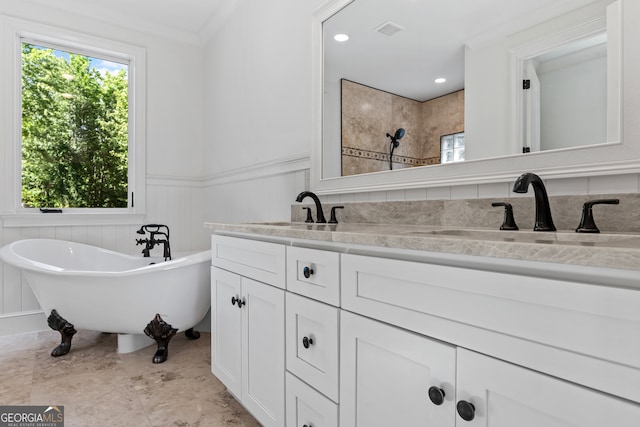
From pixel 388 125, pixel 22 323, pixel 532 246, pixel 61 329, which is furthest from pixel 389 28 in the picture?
pixel 22 323

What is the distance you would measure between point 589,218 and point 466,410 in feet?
1.99

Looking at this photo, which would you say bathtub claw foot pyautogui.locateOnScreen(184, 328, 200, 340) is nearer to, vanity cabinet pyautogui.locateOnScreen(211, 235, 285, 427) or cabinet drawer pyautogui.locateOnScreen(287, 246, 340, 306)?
vanity cabinet pyautogui.locateOnScreen(211, 235, 285, 427)

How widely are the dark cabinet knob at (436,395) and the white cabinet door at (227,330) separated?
37.2 inches

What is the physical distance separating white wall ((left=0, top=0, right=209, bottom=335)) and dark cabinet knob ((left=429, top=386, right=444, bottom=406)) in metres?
2.99

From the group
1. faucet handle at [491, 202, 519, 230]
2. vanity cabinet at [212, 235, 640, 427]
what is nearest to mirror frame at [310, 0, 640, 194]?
faucet handle at [491, 202, 519, 230]

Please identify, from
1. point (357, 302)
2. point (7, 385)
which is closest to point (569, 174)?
point (357, 302)

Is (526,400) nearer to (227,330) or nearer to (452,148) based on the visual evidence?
(452,148)

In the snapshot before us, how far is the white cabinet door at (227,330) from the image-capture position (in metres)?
1.52

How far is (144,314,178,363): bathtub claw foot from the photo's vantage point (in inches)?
82.7

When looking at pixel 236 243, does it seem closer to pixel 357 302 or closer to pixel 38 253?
pixel 357 302

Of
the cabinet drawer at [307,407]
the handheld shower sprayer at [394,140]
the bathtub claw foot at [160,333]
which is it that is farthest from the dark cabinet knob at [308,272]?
the bathtub claw foot at [160,333]

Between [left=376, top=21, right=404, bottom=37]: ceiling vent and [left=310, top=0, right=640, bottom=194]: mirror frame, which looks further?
[left=376, top=21, right=404, bottom=37]: ceiling vent

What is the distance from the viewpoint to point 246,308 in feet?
4.76

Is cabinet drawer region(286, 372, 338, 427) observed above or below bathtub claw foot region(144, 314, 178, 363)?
above
